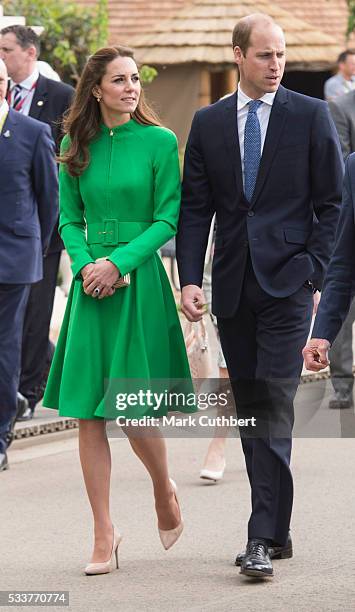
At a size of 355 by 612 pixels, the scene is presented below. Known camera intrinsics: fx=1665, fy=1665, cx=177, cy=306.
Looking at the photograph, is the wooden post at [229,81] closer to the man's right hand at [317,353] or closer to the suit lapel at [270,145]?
the suit lapel at [270,145]

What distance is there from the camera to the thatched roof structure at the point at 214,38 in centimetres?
2145

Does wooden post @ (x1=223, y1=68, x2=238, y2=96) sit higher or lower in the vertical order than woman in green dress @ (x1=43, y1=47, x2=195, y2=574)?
lower

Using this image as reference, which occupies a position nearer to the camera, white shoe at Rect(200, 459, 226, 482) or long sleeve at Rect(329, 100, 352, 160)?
white shoe at Rect(200, 459, 226, 482)

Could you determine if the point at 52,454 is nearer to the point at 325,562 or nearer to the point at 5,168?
the point at 5,168

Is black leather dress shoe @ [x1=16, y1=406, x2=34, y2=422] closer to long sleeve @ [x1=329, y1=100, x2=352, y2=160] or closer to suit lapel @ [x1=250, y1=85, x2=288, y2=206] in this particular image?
long sleeve @ [x1=329, y1=100, x2=352, y2=160]

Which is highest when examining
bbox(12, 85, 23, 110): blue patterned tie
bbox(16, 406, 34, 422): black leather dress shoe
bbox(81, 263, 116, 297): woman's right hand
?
bbox(12, 85, 23, 110): blue patterned tie

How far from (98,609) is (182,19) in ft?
55.0

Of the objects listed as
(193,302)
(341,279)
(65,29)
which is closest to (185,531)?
(193,302)

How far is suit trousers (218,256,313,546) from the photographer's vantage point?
6.35 meters

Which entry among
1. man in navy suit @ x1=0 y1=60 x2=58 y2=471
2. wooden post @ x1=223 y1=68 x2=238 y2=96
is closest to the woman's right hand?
man in navy suit @ x1=0 y1=60 x2=58 y2=471

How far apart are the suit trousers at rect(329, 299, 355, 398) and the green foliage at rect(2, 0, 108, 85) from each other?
7031 millimetres

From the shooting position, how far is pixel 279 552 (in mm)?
6535

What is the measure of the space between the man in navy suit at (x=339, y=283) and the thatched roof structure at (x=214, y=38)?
15.7 m

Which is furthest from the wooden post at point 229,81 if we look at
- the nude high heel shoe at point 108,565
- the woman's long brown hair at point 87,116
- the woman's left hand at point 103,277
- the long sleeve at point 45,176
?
the nude high heel shoe at point 108,565
